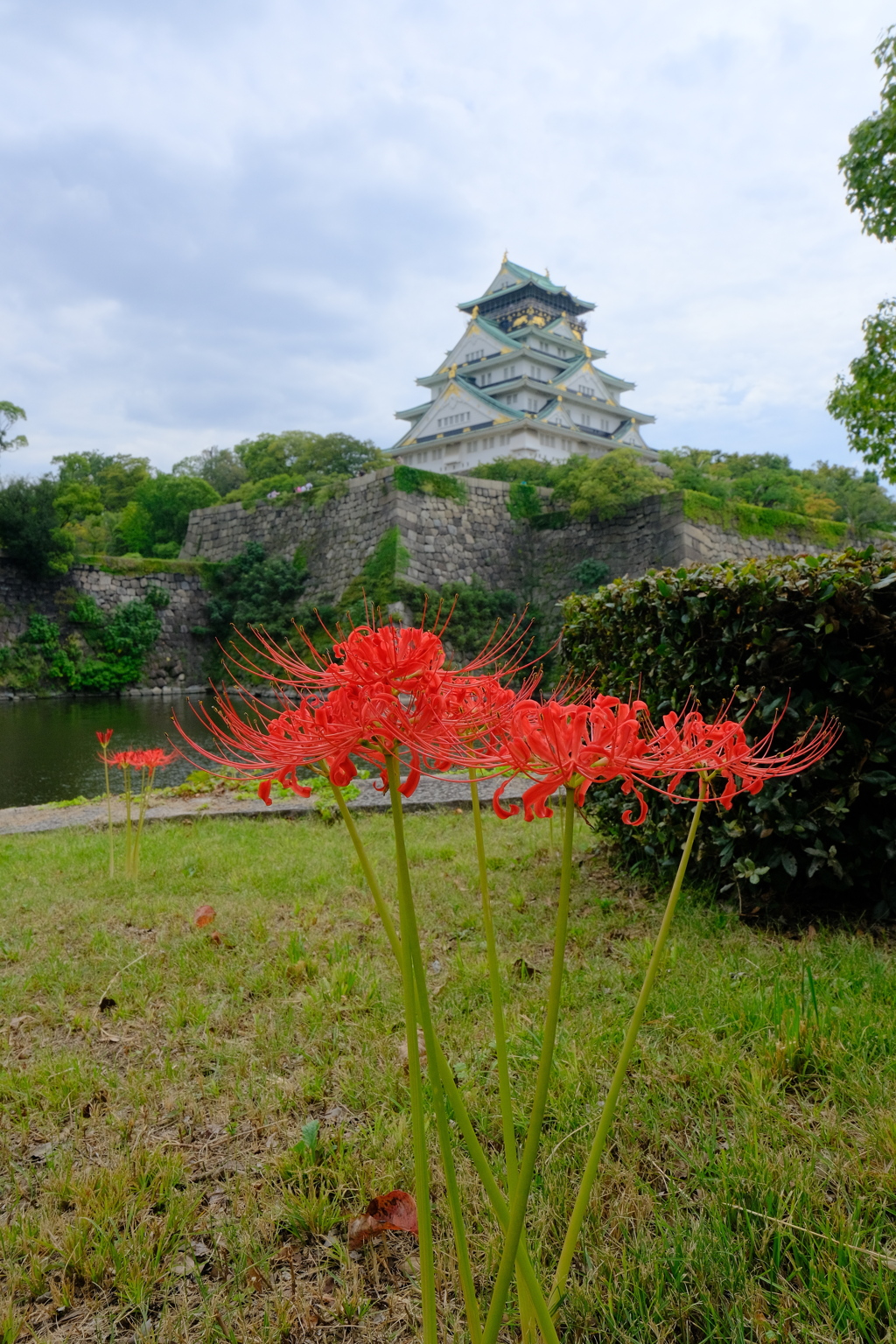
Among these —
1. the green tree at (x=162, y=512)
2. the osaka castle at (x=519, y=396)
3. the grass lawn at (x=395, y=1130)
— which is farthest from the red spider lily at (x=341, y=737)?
the green tree at (x=162, y=512)

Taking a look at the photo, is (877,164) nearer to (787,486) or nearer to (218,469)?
(787,486)

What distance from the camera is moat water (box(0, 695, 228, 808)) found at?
8234 mm

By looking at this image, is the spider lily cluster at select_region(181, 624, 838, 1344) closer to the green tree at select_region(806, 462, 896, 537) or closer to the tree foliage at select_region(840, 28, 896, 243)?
the tree foliage at select_region(840, 28, 896, 243)

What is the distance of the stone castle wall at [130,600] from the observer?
1805 centimetres

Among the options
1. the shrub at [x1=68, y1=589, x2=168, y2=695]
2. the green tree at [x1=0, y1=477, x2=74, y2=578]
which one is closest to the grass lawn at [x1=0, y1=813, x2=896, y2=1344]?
the shrub at [x1=68, y1=589, x2=168, y2=695]

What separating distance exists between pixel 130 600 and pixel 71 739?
8.53 meters

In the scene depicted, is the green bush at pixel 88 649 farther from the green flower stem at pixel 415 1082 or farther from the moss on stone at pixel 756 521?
the green flower stem at pixel 415 1082

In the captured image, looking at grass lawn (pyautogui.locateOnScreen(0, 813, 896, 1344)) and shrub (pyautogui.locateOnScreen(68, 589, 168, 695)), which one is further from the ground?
shrub (pyautogui.locateOnScreen(68, 589, 168, 695))

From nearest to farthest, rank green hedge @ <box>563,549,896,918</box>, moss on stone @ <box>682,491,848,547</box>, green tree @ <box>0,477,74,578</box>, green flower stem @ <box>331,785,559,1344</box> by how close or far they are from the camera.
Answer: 1. green flower stem @ <box>331,785,559,1344</box>
2. green hedge @ <box>563,549,896,918</box>
3. moss on stone @ <box>682,491,848,547</box>
4. green tree @ <box>0,477,74,578</box>

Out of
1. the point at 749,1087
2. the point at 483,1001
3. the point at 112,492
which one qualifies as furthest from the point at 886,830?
the point at 112,492

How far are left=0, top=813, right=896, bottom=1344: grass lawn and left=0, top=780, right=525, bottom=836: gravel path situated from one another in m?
2.65

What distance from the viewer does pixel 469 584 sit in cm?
1789

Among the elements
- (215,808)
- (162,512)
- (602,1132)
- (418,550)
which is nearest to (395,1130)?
(602,1132)

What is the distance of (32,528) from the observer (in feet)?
58.3
